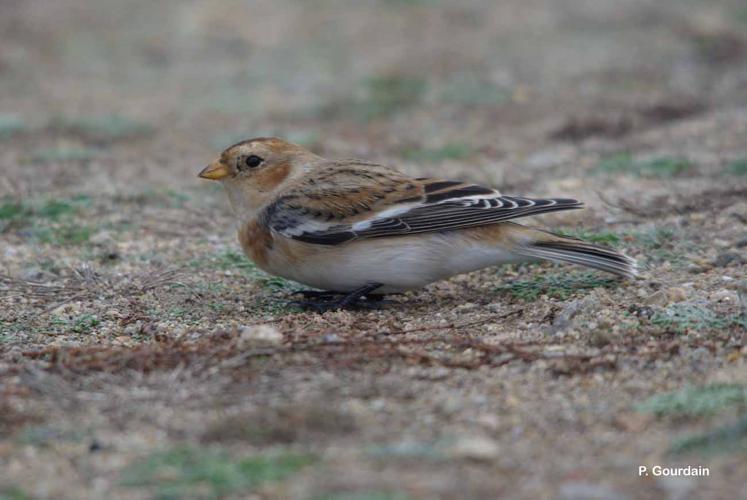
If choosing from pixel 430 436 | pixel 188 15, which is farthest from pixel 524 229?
pixel 188 15

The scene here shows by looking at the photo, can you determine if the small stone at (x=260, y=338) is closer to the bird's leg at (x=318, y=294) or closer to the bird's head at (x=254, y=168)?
the bird's leg at (x=318, y=294)

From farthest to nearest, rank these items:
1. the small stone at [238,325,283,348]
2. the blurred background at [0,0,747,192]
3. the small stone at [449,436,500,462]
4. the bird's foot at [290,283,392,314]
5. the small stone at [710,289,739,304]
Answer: the blurred background at [0,0,747,192]
the bird's foot at [290,283,392,314]
the small stone at [710,289,739,304]
the small stone at [238,325,283,348]
the small stone at [449,436,500,462]

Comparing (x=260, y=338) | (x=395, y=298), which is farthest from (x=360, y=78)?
(x=260, y=338)

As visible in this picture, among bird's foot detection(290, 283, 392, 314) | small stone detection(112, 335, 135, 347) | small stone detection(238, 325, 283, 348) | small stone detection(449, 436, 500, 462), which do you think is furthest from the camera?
bird's foot detection(290, 283, 392, 314)

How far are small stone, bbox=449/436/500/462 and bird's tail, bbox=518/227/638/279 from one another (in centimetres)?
217

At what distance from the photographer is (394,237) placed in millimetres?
5703

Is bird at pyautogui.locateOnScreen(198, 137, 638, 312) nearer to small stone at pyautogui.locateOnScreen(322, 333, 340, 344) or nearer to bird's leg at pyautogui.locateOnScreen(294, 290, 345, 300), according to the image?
bird's leg at pyautogui.locateOnScreen(294, 290, 345, 300)

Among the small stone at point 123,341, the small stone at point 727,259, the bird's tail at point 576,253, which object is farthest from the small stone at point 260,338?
the small stone at point 727,259

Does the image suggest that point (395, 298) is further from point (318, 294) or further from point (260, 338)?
point (260, 338)

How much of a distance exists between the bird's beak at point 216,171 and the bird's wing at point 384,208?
1.42 feet

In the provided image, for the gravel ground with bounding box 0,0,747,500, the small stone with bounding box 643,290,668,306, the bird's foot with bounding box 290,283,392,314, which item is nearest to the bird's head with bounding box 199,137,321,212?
the gravel ground with bounding box 0,0,747,500

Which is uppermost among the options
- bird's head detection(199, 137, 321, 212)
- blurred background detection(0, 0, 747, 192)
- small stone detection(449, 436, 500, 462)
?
blurred background detection(0, 0, 747, 192)

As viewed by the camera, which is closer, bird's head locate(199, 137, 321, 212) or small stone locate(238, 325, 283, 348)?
small stone locate(238, 325, 283, 348)

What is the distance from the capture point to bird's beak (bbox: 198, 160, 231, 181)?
621 cm
